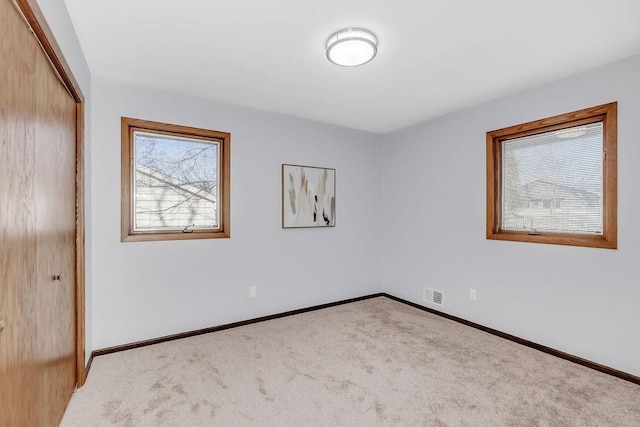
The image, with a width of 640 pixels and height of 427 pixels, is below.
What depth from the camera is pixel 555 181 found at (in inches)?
112

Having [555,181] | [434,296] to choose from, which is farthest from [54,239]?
[555,181]

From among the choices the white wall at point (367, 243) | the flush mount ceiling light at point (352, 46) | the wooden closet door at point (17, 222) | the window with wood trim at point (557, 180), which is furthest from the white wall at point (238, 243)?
the window with wood trim at point (557, 180)

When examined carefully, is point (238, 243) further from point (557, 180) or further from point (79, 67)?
point (557, 180)

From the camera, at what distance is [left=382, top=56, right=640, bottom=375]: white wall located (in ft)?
7.69

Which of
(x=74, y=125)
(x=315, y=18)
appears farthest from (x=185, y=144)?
(x=315, y=18)

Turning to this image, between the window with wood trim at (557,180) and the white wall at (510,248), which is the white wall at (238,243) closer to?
the white wall at (510,248)

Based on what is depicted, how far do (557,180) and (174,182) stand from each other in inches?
140

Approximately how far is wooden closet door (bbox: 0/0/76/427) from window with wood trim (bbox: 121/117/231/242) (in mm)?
886

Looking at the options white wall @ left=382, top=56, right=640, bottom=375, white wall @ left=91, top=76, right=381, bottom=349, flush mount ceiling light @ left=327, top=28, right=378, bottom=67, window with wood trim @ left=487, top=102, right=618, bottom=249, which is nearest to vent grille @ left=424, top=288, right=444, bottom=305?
white wall @ left=382, top=56, right=640, bottom=375

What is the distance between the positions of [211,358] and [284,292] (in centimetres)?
122

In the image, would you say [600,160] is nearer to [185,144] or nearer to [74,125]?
[185,144]

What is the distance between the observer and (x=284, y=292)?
3.72 meters

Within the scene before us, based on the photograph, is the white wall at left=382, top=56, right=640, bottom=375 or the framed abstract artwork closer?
the white wall at left=382, top=56, right=640, bottom=375

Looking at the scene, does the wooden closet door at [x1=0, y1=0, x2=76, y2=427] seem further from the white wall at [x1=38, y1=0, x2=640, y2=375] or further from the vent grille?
the vent grille
